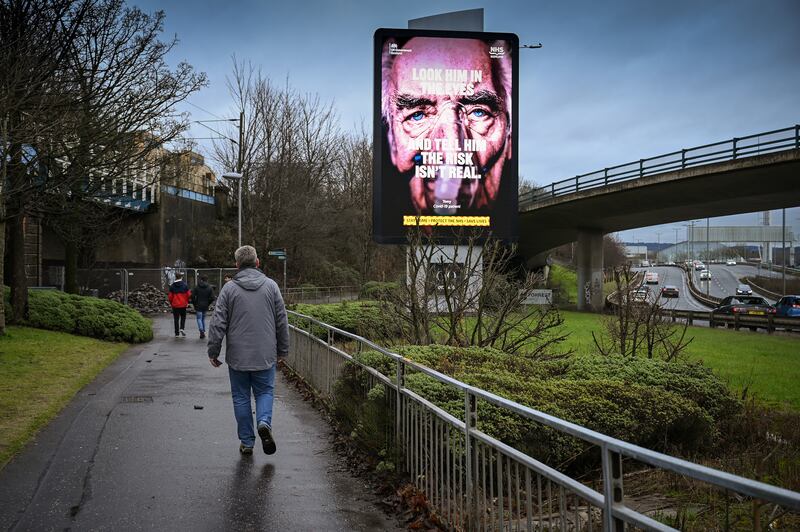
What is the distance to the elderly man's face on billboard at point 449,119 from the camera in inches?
1193

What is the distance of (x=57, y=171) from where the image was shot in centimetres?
1806

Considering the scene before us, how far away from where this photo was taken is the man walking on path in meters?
6.91

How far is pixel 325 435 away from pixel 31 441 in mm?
2870

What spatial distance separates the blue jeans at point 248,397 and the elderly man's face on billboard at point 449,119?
23687 millimetres

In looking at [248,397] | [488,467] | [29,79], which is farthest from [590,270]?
[488,467]

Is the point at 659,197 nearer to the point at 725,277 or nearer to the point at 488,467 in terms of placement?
the point at 488,467

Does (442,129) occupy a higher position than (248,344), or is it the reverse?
(442,129)

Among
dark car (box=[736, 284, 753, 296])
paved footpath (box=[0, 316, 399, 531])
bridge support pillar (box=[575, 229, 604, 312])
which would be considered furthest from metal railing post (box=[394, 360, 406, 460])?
bridge support pillar (box=[575, 229, 604, 312])

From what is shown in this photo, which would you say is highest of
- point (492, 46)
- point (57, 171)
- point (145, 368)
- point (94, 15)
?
point (492, 46)

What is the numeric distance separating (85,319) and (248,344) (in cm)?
1334

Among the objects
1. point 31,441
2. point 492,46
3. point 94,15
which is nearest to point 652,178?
point 492,46

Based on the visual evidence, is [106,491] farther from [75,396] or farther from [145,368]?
[145,368]

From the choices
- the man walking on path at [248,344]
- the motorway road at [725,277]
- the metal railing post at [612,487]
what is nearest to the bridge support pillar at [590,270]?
the motorway road at [725,277]

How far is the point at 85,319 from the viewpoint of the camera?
18.7 m
